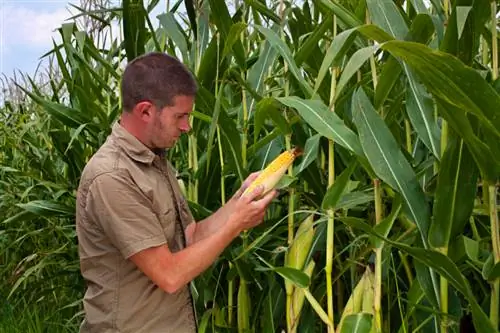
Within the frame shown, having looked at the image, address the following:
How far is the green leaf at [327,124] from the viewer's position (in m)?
1.59

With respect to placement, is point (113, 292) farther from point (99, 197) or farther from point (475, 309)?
point (475, 309)

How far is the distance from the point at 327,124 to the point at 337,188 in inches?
6.1

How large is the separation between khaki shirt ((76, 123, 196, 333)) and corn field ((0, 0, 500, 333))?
18 cm

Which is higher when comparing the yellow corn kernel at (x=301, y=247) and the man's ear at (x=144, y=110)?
the man's ear at (x=144, y=110)

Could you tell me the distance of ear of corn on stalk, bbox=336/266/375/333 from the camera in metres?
1.65

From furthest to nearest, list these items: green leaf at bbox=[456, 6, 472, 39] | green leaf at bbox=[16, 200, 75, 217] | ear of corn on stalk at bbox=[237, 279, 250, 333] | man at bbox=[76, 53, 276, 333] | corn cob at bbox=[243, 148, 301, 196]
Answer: green leaf at bbox=[16, 200, 75, 217]
ear of corn on stalk at bbox=[237, 279, 250, 333]
man at bbox=[76, 53, 276, 333]
corn cob at bbox=[243, 148, 301, 196]
green leaf at bbox=[456, 6, 472, 39]

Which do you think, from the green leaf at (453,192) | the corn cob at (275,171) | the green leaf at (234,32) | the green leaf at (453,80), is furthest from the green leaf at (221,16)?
the green leaf at (453,80)

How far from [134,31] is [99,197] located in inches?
29.9

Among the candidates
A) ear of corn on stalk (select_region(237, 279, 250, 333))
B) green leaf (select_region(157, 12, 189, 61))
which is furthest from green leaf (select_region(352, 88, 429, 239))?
green leaf (select_region(157, 12, 189, 61))

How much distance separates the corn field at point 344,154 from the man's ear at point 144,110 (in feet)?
0.58

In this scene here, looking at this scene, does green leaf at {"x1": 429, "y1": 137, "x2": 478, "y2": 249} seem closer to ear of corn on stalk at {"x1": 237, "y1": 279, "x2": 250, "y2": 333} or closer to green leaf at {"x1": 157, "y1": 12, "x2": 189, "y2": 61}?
ear of corn on stalk at {"x1": 237, "y1": 279, "x2": 250, "y2": 333}

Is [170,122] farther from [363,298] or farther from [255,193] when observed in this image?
[363,298]

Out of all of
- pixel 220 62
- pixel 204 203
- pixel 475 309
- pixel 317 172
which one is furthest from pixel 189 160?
pixel 475 309

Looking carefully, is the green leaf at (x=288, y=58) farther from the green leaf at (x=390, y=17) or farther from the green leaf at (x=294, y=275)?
the green leaf at (x=294, y=275)
